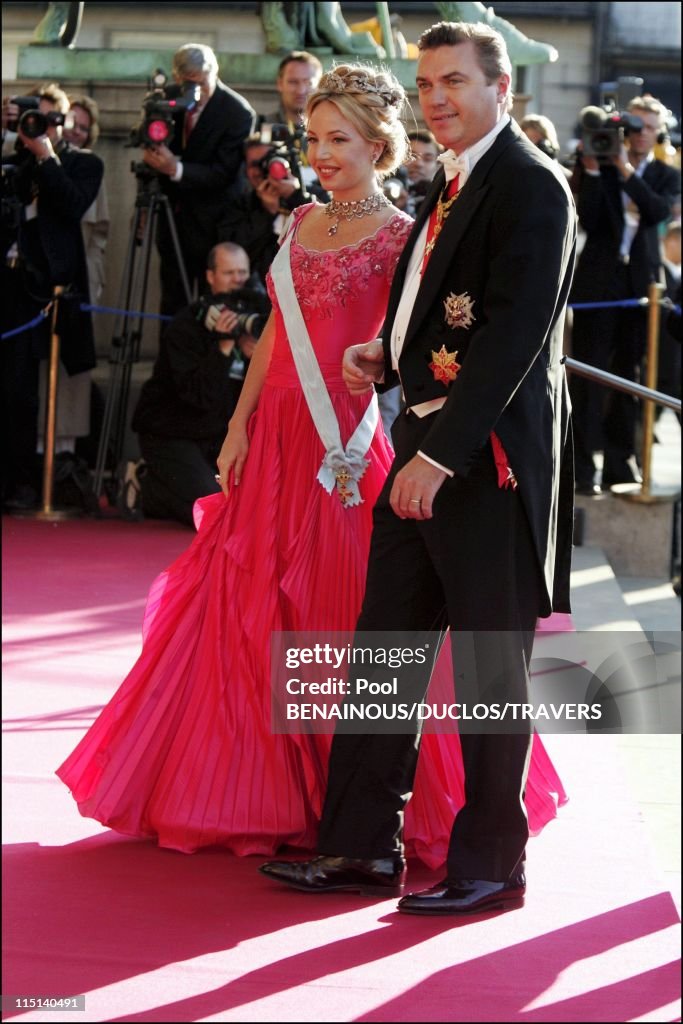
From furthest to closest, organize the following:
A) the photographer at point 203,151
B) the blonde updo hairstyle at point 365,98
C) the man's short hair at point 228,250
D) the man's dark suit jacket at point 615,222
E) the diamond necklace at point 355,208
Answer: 1. the photographer at point 203,151
2. the man's dark suit jacket at point 615,222
3. the man's short hair at point 228,250
4. the diamond necklace at point 355,208
5. the blonde updo hairstyle at point 365,98

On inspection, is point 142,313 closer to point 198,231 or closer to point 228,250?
point 198,231

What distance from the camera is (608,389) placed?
332 inches

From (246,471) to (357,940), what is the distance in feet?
3.81

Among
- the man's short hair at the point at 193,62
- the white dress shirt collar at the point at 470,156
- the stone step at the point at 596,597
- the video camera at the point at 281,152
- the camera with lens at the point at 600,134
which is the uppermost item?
the man's short hair at the point at 193,62

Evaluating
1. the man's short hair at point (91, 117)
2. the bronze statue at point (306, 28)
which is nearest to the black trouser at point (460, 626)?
the man's short hair at point (91, 117)

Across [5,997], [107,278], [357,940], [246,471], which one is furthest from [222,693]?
[107,278]

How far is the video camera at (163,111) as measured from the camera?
782 centimetres

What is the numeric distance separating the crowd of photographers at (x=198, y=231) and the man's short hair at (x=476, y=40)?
13.7 ft

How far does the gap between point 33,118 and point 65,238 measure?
0.67 m

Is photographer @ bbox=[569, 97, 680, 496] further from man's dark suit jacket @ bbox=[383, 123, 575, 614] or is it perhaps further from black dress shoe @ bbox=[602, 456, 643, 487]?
man's dark suit jacket @ bbox=[383, 123, 575, 614]

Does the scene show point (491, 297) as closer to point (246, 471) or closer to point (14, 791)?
point (246, 471)

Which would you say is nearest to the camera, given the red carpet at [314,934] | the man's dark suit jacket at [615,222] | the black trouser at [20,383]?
the red carpet at [314,934]

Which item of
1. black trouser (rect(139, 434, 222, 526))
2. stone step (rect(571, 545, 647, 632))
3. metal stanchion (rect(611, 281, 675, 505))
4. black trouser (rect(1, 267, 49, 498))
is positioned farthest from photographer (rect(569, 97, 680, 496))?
black trouser (rect(1, 267, 49, 498))

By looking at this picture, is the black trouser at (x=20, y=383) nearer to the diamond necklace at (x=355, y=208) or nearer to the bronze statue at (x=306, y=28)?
the bronze statue at (x=306, y=28)
